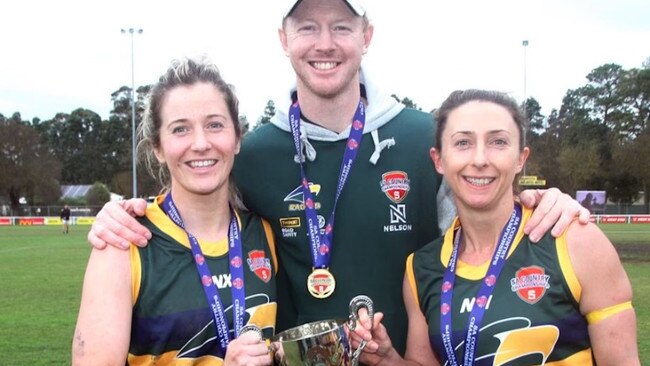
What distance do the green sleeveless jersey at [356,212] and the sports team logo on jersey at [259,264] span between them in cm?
36

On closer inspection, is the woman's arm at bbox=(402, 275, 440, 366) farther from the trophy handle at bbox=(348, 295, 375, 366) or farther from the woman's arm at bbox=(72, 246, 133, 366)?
the woman's arm at bbox=(72, 246, 133, 366)

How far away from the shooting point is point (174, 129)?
2977 mm

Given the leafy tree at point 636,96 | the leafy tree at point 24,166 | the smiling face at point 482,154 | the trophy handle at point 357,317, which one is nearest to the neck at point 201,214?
the trophy handle at point 357,317

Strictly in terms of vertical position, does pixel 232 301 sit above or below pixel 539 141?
below

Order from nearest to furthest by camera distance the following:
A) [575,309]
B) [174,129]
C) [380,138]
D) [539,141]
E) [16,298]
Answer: [575,309], [174,129], [380,138], [16,298], [539,141]

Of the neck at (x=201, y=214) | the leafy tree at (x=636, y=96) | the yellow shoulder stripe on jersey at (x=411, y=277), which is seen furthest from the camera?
the leafy tree at (x=636, y=96)

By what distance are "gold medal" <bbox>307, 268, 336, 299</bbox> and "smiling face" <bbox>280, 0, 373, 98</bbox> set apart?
849 mm

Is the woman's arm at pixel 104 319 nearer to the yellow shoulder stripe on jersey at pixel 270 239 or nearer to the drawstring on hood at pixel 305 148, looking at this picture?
the yellow shoulder stripe on jersey at pixel 270 239

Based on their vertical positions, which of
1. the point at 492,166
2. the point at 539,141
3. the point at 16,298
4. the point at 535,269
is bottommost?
the point at 16,298

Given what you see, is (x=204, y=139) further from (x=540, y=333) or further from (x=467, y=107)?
(x=540, y=333)

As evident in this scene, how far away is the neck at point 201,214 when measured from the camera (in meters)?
3.07

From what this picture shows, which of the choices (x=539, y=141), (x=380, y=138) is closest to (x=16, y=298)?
(x=380, y=138)

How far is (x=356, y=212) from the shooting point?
136 inches

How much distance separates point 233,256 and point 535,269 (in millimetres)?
1234
